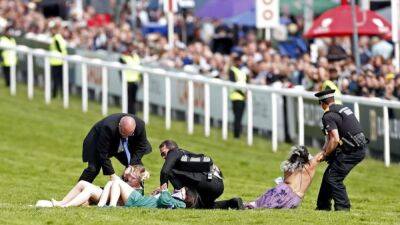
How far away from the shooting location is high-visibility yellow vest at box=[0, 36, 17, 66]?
110ft

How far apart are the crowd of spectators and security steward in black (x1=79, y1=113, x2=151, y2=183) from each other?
8289 mm

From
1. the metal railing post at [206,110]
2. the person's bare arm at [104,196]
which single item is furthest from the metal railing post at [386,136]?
the person's bare arm at [104,196]

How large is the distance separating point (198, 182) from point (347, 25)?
12308mm

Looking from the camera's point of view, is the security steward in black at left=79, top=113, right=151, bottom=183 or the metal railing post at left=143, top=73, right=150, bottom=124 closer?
the security steward in black at left=79, top=113, right=151, bottom=183

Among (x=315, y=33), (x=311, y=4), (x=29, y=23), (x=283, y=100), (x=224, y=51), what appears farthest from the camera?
(x=29, y=23)

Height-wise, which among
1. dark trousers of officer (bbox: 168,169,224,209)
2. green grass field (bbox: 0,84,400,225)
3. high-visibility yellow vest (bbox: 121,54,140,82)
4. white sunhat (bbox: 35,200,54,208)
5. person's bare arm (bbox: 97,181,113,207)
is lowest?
green grass field (bbox: 0,84,400,225)

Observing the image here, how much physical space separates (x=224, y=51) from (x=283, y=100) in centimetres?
1455

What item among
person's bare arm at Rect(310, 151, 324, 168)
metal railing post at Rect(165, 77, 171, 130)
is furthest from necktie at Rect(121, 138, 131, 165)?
metal railing post at Rect(165, 77, 171, 130)

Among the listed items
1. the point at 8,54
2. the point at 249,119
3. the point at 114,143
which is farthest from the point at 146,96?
the point at 114,143

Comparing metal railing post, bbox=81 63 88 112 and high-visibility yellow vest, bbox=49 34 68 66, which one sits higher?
high-visibility yellow vest, bbox=49 34 68 66

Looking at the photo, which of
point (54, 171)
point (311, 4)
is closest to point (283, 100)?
point (54, 171)

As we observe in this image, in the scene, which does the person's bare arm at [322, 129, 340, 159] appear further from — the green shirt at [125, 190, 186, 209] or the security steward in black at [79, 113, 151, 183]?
the security steward in black at [79, 113, 151, 183]

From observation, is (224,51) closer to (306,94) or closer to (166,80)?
(166,80)

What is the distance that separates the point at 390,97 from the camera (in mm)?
25188
